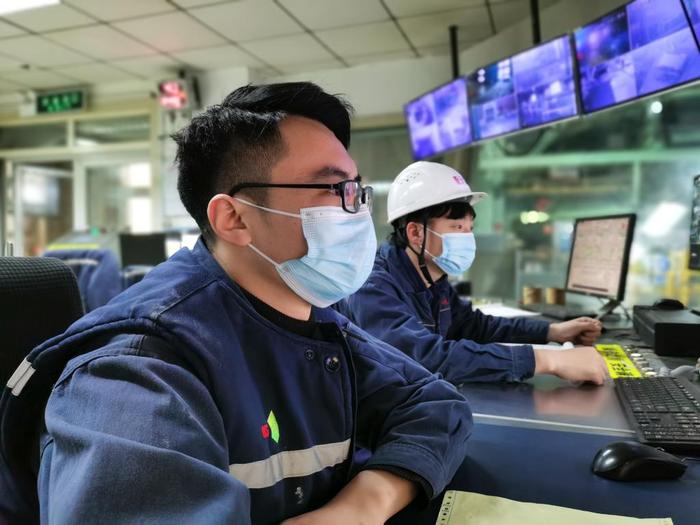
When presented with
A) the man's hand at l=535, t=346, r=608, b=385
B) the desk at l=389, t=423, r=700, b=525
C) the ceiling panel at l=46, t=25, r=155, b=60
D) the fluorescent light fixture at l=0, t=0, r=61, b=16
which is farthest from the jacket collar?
the ceiling panel at l=46, t=25, r=155, b=60

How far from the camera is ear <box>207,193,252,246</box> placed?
0.82 m

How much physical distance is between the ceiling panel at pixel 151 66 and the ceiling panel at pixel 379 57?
1.59 metres

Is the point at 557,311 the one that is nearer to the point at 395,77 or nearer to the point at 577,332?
the point at 577,332

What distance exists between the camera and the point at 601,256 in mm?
2309

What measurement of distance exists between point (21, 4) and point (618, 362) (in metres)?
4.06

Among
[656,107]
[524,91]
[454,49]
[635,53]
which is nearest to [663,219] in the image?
[656,107]

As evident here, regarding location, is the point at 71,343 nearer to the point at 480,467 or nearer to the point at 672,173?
the point at 480,467

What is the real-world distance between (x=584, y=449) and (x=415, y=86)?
→ 13.7 ft

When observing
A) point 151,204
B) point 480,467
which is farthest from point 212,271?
point 151,204

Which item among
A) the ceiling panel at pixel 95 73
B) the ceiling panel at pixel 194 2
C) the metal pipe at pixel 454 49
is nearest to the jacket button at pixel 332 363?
the ceiling panel at pixel 194 2

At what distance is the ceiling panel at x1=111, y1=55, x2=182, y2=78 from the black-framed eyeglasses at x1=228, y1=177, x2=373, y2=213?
13.9ft

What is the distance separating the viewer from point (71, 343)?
612 mm

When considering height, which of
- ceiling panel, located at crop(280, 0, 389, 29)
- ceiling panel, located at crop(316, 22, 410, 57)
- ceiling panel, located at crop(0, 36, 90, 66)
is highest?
ceiling panel, located at crop(0, 36, 90, 66)

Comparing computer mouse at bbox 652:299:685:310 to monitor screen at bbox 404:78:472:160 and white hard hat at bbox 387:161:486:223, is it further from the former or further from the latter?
monitor screen at bbox 404:78:472:160
